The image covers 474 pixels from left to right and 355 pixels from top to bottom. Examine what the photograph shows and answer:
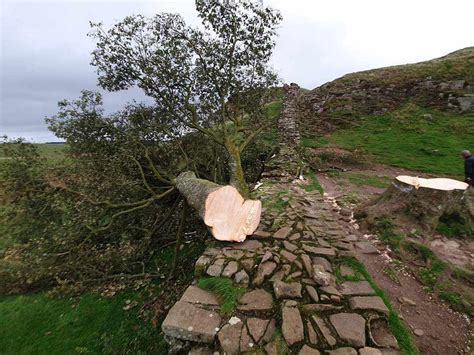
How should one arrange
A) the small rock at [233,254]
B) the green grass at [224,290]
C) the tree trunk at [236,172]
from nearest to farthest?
1. the green grass at [224,290]
2. the small rock at [233,254]
3. the tree trunk at [236,172]

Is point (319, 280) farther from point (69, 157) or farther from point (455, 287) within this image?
point (69, 157)

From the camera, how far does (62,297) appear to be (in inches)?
218

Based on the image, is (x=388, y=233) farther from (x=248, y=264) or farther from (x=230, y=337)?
(x=230, y=337)

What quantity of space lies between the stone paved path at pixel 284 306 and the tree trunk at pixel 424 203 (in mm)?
2036

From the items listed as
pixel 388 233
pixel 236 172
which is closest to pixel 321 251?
pixel 388 233

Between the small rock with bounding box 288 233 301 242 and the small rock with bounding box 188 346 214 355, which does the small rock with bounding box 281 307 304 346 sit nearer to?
the small rock with bounding box 188 346 214 355

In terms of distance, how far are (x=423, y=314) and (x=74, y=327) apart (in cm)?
613

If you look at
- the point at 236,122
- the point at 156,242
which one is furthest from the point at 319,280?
the point at 236,122

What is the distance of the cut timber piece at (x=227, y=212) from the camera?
4.21m

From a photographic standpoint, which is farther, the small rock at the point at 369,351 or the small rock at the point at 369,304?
the small rock at the point at 369,304

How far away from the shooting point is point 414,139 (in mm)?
13703

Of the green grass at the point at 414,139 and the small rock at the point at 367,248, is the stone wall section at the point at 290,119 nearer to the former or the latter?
the green grass at the point at 414,139

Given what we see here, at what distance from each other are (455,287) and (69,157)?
9754 mm

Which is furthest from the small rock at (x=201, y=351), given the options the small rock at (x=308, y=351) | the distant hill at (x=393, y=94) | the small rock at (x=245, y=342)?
the distant hill at (x=393, y=94)
